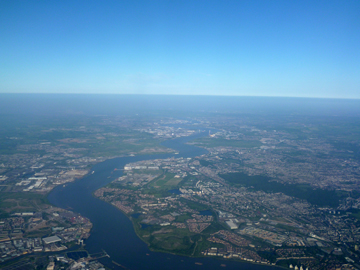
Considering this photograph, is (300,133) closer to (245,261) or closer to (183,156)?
(183,156)

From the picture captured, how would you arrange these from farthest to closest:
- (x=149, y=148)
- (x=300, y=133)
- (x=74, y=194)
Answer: (x=300, y=133), (x=149, y=148), (x=74, y=194)

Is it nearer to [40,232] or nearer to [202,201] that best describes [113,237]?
[40,232]

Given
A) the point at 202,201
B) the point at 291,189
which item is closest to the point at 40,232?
the point at 202,201

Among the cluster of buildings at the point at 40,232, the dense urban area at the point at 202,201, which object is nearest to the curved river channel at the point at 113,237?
the dense urban area at the point at 202,201

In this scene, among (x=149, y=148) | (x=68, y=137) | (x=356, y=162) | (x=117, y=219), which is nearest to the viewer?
(x=117, y=219)

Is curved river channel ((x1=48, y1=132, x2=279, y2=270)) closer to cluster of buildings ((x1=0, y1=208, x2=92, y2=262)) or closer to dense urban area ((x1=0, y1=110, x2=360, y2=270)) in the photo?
dense urban area ((x1=0, y1=110, x2=360, y2=270))

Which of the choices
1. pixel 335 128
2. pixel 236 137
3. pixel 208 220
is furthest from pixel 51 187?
pixel 335 128

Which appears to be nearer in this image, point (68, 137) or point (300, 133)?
point (68, 137)
